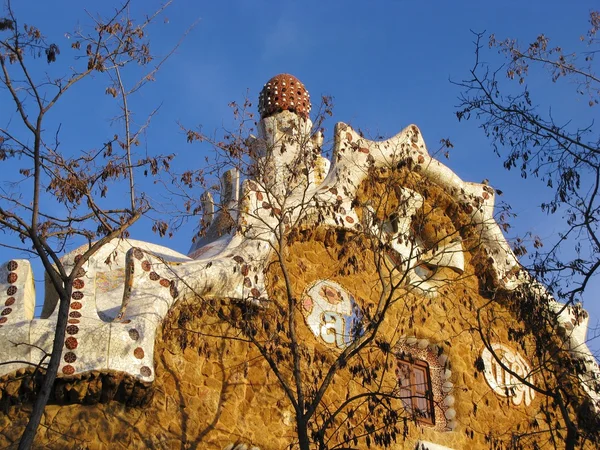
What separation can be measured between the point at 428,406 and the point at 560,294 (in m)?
2.39

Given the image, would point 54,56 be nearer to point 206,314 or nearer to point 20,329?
point 20,329

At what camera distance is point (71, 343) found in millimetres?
6492

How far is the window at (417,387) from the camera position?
8391 millimetres

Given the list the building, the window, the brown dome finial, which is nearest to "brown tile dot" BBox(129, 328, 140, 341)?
the building

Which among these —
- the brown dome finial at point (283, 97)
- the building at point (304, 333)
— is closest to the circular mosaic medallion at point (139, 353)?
the building at point (304, 333)

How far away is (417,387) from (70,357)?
3485 mm

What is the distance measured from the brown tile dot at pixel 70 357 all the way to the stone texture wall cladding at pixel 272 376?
0.33 meters

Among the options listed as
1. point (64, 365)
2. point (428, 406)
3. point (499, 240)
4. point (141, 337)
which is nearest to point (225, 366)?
point (141, 337)

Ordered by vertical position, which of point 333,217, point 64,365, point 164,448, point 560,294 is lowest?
point 164,448

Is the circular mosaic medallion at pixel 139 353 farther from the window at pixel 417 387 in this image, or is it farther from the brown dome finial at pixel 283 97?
the brown dome finial at pixel 283 97

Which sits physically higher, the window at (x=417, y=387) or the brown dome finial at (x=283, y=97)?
the brown dome finial at (x=283, y=97)

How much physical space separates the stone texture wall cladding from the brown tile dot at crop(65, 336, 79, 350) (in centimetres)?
40

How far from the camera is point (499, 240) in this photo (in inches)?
382

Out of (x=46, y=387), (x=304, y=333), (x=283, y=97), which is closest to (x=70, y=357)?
(x=46, y=387)
